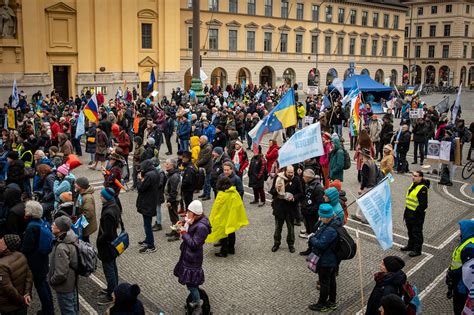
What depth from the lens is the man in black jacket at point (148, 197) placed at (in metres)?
9.35

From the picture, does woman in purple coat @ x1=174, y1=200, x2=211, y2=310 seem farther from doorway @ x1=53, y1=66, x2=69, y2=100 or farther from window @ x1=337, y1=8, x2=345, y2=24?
window @ x1=337, y1=8, x2=345, y2=24

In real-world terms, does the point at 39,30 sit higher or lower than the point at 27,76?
higher

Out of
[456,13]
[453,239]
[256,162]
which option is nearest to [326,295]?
[453,239]

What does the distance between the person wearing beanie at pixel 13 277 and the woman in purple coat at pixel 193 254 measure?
2093 millimetres

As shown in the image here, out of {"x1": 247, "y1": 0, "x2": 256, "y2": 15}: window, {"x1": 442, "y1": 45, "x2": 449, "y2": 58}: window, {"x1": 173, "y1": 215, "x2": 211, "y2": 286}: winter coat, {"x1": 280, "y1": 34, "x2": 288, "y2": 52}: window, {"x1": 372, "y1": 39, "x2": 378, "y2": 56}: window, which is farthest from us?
{"x1": 442, "y1": 45, "x2": 449, "y2": 58}: window

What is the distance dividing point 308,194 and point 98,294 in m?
4.34

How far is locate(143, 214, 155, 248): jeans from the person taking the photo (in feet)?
30.7

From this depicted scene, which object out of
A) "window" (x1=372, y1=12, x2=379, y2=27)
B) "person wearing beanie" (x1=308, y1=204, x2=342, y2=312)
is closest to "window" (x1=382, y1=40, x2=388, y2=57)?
"window" (x1=372, y1=12, x2=379, y2=27)

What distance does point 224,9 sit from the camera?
48.8m

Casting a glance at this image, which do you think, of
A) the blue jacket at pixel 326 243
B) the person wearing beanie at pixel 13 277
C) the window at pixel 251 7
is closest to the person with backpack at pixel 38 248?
the person wearing beanie at pixel 13 277

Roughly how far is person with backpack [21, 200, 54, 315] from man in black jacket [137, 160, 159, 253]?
266cm

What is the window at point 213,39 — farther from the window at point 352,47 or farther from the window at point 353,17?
the window at point 353,17

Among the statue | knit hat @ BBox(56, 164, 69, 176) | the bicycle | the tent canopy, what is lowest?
the bicycle

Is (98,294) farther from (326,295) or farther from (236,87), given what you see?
(236,87)
